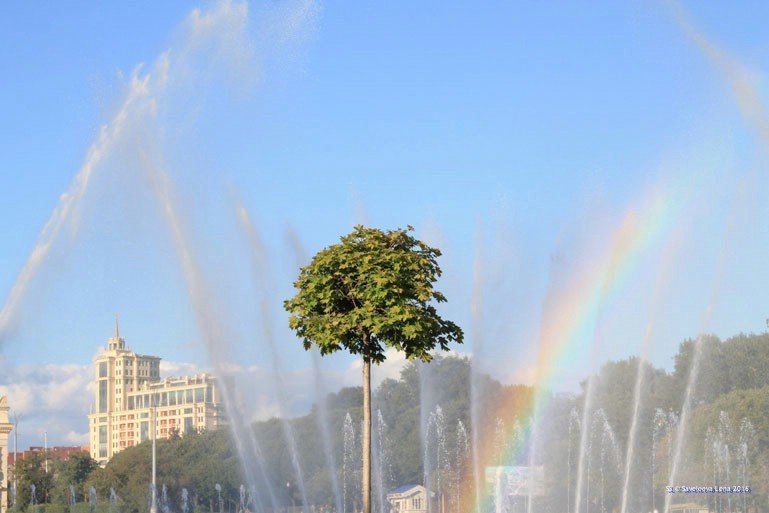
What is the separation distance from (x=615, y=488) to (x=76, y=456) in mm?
70549

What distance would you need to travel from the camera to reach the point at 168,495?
395 feet

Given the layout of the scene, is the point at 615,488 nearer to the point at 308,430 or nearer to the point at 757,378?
the point at 757,378

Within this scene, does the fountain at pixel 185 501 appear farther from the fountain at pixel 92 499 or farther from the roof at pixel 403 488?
the roof at pixel 403 488

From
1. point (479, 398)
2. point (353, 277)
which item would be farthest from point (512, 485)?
point (353, 277)

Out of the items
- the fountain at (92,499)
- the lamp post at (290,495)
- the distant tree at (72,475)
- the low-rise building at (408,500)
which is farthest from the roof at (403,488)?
the distant tree at (72,475)

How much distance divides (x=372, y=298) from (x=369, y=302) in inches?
9.9

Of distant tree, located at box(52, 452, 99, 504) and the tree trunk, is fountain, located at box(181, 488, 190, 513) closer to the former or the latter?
distant tree, located at box(52, 452, 99, 504)

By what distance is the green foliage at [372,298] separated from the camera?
2636 cm

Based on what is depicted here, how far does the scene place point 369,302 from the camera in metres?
26.5

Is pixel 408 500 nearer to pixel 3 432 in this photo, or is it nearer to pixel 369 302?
pixel 3 432

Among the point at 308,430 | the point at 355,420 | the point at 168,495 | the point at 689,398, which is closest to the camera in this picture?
the point at 689,398

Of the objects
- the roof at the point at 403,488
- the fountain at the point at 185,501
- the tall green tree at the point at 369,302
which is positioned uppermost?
the tall green tree at the point at 369,302

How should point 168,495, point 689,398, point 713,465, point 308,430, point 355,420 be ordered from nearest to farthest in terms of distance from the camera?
point 713,465 → point 689,398 → point 308,430 → point 355,420 → point 168,495

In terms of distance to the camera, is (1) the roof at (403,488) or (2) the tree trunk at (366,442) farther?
(1) the roof at (403,488)
